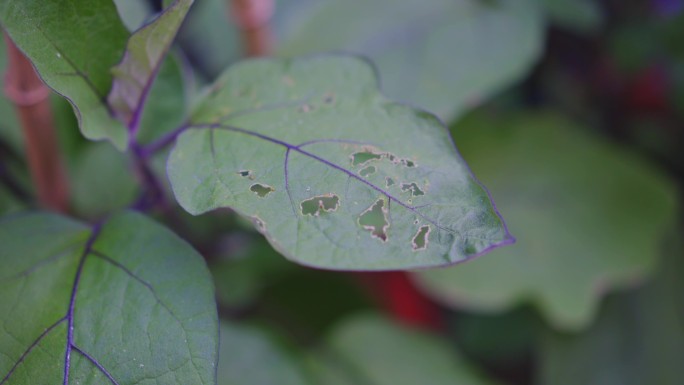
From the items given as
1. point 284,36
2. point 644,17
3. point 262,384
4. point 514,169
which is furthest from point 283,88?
point 644,17

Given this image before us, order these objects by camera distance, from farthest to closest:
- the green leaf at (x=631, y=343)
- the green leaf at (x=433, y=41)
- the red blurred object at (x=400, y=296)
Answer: the red blurred object at (x=400, y=296)
the green leaf at (x=631, y=343)
the green leaf at (x=433, y=41)

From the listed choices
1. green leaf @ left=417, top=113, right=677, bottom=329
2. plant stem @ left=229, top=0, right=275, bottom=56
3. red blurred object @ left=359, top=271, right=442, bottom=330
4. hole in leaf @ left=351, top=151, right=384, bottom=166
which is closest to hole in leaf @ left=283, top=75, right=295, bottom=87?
hole in leaf @ left=351, top=151, right=384, bottom=166

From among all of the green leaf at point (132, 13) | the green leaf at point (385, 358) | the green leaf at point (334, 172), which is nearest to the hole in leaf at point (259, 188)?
the green leaf at point (334, 172)

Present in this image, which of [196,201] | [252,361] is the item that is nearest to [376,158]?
[196,201]

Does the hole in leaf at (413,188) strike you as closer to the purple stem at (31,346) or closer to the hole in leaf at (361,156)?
the hole in leaf at (361,156)

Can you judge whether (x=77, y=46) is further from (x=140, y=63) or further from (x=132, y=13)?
(x=132, y=13)
